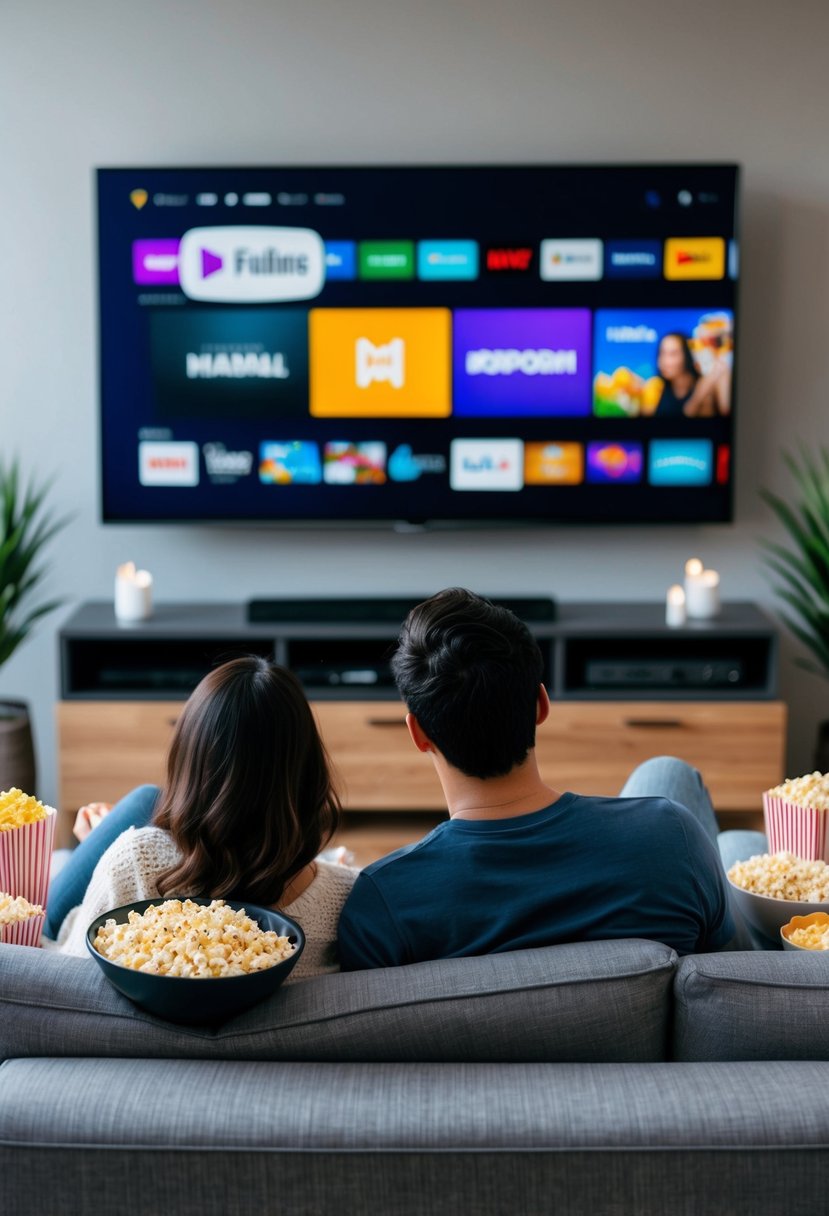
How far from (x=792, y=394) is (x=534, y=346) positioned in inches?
31.7

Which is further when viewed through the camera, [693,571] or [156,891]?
[693,571]

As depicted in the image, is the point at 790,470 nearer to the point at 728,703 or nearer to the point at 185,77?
the point at 728,703

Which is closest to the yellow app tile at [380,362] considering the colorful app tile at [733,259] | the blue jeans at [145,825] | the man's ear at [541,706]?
the colorful app tile at [733,259]

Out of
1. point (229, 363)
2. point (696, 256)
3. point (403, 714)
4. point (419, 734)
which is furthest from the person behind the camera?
point (229, 363)

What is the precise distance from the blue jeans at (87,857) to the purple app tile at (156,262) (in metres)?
1.98

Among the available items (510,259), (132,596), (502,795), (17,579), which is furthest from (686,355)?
(502,795)

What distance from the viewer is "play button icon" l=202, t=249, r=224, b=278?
393 centimetres

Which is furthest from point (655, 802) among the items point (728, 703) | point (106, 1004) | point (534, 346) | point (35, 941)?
point (534, 346)

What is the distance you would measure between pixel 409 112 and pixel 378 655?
5.17ft

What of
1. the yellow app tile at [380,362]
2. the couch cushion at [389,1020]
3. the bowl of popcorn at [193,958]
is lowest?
the couch cushion at [389,1020]

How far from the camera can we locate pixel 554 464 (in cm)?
402

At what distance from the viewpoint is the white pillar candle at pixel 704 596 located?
12.8ft

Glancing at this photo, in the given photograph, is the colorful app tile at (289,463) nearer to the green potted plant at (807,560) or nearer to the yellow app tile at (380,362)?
the yellow app tile at (380,362)

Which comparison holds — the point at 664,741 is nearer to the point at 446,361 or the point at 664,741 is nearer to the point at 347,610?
the point at 347,610
